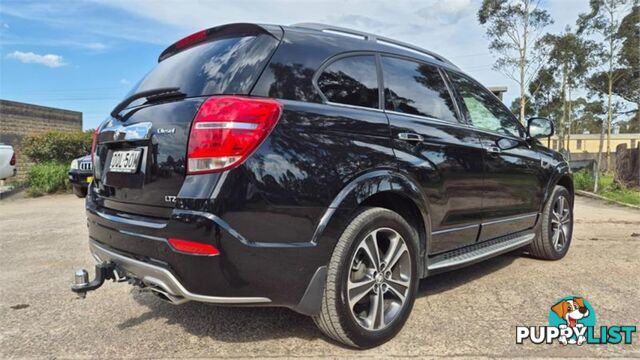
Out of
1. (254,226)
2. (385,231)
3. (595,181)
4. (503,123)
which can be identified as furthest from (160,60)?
(595,181)

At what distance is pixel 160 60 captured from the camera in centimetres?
315

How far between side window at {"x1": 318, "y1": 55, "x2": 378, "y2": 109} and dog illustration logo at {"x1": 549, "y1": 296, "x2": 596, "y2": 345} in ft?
6.02

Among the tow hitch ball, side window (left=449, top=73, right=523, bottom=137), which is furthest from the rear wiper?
side window (left=449, top=73, right=523, bottom=137)

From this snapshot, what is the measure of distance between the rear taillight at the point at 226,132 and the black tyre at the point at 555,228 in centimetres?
339

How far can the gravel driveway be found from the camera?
257cm

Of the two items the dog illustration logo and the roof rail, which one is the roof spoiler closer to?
the roof rail

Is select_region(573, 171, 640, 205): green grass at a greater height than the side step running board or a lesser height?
lesser

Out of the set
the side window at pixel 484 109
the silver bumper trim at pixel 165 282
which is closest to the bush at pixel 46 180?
the silver bumper trim at pixel 165 282

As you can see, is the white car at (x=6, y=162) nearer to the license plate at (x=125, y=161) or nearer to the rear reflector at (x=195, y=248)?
the license plate at (x=125, y=161)

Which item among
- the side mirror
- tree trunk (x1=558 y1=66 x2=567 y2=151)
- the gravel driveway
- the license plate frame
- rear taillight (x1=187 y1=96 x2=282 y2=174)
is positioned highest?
tree trunk (x1=558 y1=66 x2=567 y2=151)

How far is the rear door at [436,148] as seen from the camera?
9.29 ft

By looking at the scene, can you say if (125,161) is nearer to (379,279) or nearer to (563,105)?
(379,279)

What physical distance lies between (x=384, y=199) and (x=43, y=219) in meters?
7.28

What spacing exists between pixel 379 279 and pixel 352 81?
1162 mm
